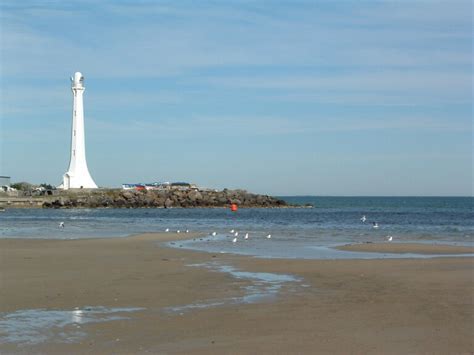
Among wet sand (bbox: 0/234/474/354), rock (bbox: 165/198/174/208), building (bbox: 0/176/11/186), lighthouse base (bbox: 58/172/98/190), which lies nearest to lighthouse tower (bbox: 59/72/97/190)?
lighthouse base (bbox: 58/172/98/190)

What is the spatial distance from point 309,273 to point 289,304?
17.4 ft

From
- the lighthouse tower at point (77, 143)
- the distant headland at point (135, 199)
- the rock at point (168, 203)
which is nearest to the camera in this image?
the lighthouse tower at point (77, 143)

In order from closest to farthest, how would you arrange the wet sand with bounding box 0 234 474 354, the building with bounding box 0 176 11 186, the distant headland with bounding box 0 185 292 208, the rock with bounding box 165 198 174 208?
the wet sand with bounding box 0 234 474 354 < the distant headland with bounding box 0 185 292 208 < the rock with bounding box 165 198 174 208 < the building with bounding box 0 176 11 186

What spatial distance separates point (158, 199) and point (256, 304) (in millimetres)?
84394

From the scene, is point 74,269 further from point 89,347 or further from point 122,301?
point 89,347

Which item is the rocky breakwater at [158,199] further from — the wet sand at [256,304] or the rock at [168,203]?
the wet sand at [256,304]

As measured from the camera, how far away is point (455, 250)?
27.0 meters

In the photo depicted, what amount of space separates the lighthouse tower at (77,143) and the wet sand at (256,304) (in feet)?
204

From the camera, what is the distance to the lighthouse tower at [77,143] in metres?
83.8

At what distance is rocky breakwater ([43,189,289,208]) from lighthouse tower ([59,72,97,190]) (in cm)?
183

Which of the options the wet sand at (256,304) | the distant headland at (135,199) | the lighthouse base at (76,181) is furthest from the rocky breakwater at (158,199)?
the wet sand at (256,304)

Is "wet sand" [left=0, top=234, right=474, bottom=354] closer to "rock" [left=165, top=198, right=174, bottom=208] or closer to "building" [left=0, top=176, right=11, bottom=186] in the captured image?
"rock" [left=165, top=198, right=174, bottom=208]

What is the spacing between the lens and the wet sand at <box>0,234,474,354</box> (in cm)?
996

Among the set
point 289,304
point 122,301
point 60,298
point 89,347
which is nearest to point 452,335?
point 289,304
